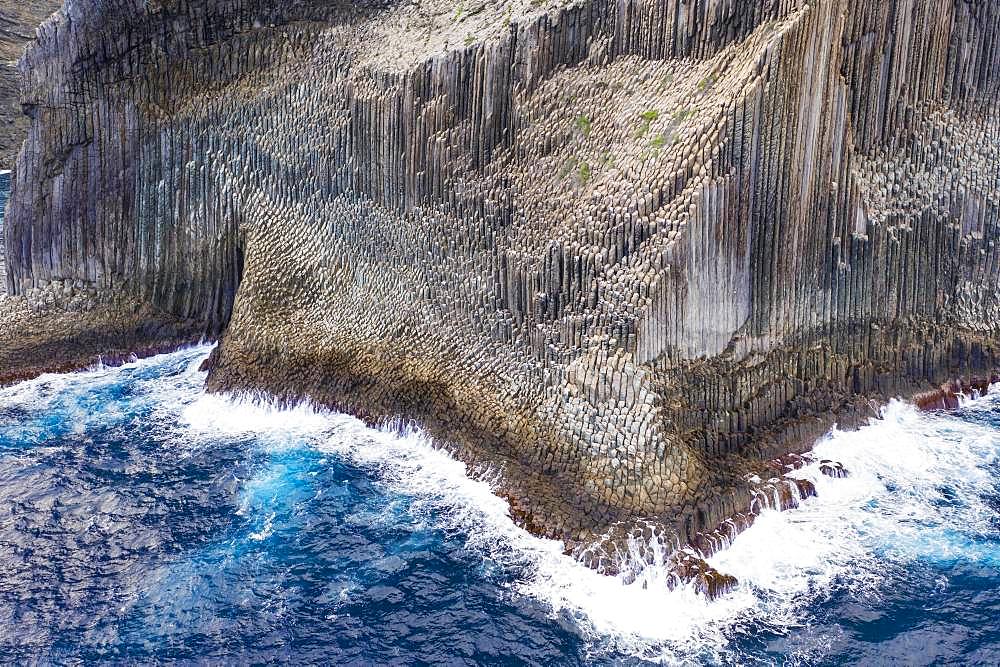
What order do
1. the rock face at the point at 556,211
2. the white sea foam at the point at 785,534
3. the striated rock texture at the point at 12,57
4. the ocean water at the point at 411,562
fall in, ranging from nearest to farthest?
1. the ocean water at the point at 411,562
2. the white sea foam at the point at 785,534
3. the rock face at the point at 556,211
4. the striated rock texture at the point at 12,57

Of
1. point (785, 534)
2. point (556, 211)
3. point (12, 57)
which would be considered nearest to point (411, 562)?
point (785, 534)

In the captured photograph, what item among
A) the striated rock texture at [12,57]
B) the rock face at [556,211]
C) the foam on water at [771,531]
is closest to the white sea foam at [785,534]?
the foam on water at [771,531]

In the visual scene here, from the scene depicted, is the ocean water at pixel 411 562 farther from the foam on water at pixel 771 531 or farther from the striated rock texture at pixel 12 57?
the striated rock texture at pixel 12 57

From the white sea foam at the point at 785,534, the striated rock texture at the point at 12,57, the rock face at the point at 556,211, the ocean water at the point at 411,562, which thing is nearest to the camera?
the ocean water at the point at 411,562

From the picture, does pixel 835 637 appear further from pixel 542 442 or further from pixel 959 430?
pixel 959 430

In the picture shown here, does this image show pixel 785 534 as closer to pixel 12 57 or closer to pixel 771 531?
pixel 771 531


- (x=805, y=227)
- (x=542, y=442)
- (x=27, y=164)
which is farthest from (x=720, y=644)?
(x=27, y=164)
